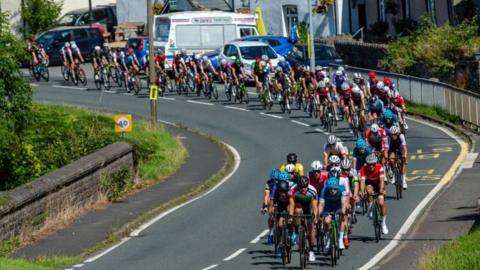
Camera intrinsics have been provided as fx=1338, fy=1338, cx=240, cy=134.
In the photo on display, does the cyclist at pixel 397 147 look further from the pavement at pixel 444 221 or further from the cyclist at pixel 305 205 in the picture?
the cyclist at pixel 305 205

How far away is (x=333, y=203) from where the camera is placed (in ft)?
74.6

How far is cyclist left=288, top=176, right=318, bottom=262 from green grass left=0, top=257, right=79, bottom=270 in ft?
12.9

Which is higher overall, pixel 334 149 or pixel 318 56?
pixel 318 56

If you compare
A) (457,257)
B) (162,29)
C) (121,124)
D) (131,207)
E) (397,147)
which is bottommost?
(131,207)

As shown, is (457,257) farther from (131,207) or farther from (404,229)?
(131,207)

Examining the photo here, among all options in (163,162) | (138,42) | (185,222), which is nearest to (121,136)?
(163,162)

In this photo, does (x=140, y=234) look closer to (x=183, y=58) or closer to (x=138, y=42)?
(x=183, y=58)

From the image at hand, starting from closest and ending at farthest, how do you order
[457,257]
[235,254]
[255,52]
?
1. [457,257]
2. [235,254]
3. [255,52]

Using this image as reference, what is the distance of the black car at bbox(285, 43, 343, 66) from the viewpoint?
169 ft

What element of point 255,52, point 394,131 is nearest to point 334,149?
point 394,131

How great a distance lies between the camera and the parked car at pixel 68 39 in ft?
191

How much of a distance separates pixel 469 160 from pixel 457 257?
55.3ft

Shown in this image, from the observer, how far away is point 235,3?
67.6 meters

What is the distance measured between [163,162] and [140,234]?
8.91 metres
